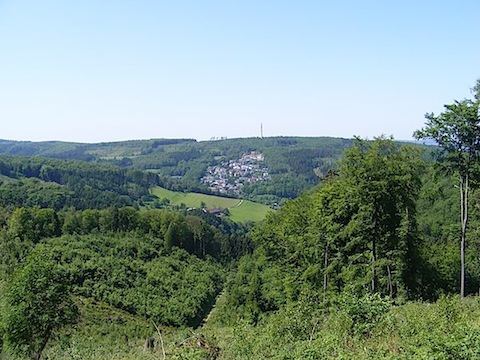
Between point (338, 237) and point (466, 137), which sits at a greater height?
point (466, 137)

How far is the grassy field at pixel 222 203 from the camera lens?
16412cm

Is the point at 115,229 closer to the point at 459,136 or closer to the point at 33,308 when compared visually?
the point at 33,308

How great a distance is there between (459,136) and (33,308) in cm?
2161

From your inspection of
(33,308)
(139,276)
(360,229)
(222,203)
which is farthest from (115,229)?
(222,203)

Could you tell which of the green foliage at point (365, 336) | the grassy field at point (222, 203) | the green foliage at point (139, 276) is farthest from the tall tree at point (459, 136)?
the grassy field at point (222, 203)

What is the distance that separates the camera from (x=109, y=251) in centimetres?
7169

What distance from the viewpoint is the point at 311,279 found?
31188 millimetres

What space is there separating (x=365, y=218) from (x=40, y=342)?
17023 millimetres

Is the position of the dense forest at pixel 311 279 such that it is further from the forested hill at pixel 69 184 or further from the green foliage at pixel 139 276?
the forested hill at pixel 69 184

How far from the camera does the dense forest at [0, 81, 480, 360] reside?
1438 cm

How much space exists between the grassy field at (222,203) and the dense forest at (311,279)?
84653 mm

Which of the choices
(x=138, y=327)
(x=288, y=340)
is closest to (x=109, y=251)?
(x=138, y=327)

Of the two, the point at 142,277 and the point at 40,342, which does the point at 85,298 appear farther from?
the point at 40,342

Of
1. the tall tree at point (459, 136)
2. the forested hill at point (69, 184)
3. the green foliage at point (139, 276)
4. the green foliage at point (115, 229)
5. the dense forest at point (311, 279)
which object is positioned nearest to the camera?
the dense forest at point (311, 279)
